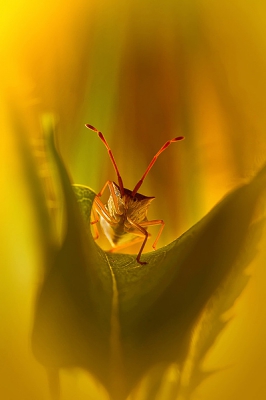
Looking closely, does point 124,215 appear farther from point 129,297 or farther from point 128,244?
point 129,297

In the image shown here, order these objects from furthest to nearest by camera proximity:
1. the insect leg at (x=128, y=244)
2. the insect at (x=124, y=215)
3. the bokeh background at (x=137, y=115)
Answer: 1. the insect leg at (x=128, y=244)
2. the insect at (x=124, y=215)
3. the bokeh background at (x=137, y=115)

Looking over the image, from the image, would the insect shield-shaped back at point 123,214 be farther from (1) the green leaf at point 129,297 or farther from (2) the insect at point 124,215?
(1) the green leaf at point 129,297

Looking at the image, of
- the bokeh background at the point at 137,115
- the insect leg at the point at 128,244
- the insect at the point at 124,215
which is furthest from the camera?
the insect leg at the point at 128,244

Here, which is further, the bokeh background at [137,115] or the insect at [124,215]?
the insect at [124,215]

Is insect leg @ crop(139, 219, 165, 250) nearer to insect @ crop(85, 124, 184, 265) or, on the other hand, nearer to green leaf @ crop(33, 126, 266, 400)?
insect @ crop(85, 124, 184, 265)

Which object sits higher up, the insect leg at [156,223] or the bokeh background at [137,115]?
the bokeh background at [137,115]

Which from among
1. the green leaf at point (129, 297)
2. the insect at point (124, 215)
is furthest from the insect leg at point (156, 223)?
the green leaf at point (129, 297)

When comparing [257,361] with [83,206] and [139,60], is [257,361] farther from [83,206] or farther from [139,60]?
[139,60]

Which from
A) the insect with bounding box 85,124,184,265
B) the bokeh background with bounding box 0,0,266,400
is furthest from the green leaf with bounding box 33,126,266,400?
the insect with bounding box 85,124,184,265
